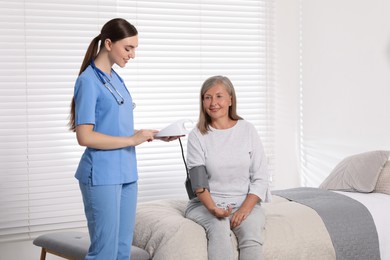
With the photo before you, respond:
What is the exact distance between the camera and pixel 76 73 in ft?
13.1

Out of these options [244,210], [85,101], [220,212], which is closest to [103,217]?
[85,101]

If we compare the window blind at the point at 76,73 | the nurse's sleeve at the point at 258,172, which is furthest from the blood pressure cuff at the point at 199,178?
the window blind at the point at 76,73

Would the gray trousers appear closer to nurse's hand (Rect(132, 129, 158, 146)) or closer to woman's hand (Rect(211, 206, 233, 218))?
woman's hand (Rect(211, 206, 233, 218))

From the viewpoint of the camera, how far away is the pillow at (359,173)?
366cm

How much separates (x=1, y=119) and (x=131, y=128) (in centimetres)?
153

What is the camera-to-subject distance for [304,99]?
479cm

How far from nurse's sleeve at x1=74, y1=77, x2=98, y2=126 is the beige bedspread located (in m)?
0.74

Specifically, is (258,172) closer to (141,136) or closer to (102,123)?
(141,136)

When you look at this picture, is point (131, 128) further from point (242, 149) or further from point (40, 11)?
point (40, 11)

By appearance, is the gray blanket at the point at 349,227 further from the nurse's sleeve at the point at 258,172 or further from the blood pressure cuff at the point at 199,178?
the blood pressure cuff at the point at 199,178

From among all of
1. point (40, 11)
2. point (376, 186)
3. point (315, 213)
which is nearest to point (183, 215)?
point (315, 213)

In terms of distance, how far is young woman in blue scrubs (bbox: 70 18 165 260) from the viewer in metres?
2.35

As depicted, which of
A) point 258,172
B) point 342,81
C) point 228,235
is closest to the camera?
point 228,235

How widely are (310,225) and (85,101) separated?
135cm
